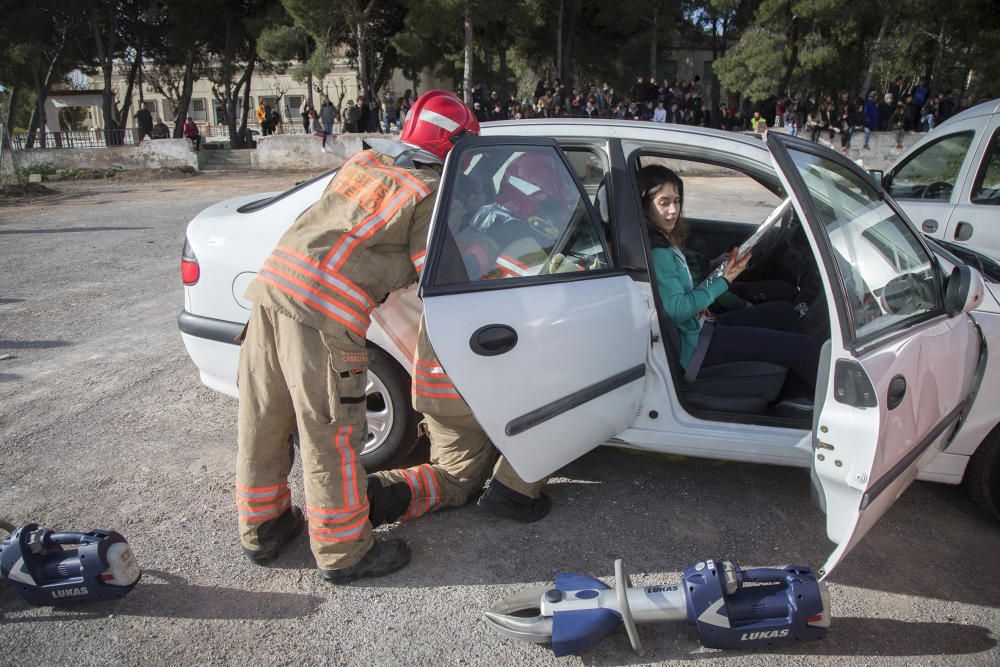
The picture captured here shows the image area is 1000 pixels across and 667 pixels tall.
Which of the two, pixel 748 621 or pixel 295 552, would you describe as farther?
pixel 295 552

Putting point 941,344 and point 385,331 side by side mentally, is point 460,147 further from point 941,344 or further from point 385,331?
point 941,344

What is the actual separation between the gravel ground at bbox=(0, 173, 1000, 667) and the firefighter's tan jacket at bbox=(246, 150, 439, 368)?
2.99 ft

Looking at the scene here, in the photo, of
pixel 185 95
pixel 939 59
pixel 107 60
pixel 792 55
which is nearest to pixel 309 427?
pixel 792 55

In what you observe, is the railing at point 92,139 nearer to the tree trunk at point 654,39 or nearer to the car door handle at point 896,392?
the tree trunk at point 654,39

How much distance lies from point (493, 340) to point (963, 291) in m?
1.56

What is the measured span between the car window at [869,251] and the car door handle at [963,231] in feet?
7.61

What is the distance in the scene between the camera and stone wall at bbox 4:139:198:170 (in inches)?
817

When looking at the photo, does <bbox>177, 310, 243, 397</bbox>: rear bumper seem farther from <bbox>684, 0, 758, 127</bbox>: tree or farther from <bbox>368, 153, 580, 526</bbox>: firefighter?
<bbox>684, 0, 758, 127</bbox>: tree

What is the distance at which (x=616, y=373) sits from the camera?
273cm

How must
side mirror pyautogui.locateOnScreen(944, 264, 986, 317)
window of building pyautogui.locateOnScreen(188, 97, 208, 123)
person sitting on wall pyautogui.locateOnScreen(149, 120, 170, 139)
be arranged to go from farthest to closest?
window of building pyautogui.locateOnScreen(188, 97, 208, 123), person sitting on wall pyautogui.locateOnScreen(149, 120, 170, 139), side mirror pyautogui.locateOnScreen(944, 264, 986, 317)

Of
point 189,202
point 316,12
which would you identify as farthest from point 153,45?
point 189,202

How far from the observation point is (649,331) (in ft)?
9.23

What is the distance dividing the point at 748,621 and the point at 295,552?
1.68m

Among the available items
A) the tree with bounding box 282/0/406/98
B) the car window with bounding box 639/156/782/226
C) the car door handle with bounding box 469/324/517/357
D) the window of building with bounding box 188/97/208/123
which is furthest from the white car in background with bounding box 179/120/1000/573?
the window of building with bounding box 188/97/208/123
